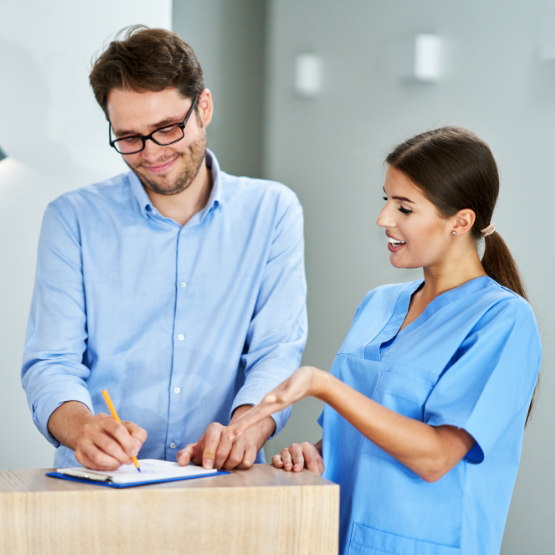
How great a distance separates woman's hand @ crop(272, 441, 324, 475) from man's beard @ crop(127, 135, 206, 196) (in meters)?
0.72

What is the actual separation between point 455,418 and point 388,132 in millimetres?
1422

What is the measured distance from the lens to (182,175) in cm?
163

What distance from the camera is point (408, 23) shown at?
7.32 feet

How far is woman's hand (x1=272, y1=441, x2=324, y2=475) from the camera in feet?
3.79

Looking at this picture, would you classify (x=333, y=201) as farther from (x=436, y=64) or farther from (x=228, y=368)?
(x=228, y=368)

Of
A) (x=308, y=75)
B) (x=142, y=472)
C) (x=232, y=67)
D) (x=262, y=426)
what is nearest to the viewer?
(x=142, y=472)

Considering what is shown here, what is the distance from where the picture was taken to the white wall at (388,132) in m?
1.81

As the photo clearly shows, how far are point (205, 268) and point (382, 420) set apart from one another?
0.74m

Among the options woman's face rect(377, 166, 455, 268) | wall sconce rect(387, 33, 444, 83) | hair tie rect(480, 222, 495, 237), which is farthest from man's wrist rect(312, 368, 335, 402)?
wall sconce rect(387, 33, 444, 83)

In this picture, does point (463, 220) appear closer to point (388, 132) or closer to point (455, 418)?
point (455, 418)

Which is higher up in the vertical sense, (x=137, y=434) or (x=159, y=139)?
(x=159, y=139)

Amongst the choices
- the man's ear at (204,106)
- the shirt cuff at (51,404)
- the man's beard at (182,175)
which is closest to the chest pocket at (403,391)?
the shirt cuff at (51,404)

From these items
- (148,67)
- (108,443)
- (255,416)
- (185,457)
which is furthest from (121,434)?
(148,67)

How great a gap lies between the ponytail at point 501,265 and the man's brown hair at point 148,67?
800mm
